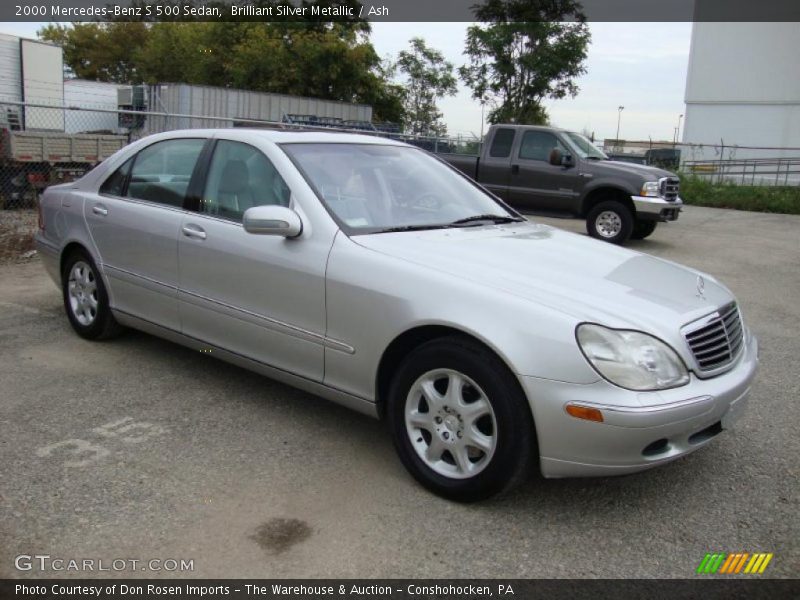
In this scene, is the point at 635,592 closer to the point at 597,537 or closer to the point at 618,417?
the point at 597,537

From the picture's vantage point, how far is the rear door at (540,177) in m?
12.0

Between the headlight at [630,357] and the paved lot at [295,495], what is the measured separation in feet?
2.23

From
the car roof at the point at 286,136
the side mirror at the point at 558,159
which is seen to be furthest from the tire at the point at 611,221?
the car roof at the point at 286,136

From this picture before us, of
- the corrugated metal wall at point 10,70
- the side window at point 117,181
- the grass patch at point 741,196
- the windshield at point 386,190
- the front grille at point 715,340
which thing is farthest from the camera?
the corrugated metal wall at point 10,70

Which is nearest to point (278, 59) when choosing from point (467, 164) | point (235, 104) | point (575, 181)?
point (235, 104)

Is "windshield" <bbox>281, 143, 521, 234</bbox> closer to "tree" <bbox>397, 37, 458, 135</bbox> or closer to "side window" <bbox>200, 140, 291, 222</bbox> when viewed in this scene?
"side window" <bbox>200, 140, 291, 222</bbox>

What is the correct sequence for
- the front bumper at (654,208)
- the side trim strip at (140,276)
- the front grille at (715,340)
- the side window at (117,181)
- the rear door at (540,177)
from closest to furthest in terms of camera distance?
the front grille at (715,340) → the side trim strip at (140,276) → the side window at (117,181) → the front bumper at (654,208) → the rear door at (540,177)

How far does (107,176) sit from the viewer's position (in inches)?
201

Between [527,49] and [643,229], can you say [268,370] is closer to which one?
[643,229]

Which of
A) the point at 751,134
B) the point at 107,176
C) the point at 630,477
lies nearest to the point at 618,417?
the point at 630,477

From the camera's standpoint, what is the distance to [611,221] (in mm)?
11867

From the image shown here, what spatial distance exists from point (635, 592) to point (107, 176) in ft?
14.0

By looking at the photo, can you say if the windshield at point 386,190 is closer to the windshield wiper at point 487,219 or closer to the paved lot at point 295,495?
the windshield wiper at point 487,219

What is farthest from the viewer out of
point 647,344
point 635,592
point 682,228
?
point 682,228
